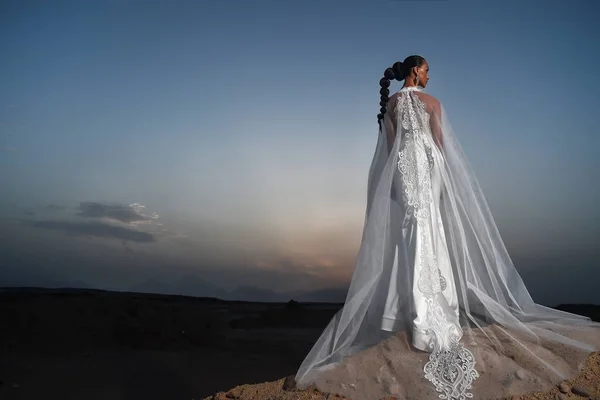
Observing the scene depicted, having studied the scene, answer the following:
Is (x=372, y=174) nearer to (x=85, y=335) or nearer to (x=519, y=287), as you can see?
(x=519, y=287)

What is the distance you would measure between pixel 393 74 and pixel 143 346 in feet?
26.5

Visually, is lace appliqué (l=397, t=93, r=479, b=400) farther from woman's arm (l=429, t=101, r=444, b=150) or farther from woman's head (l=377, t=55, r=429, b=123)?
woman's head (l=377, t=55, r=429, b=123)

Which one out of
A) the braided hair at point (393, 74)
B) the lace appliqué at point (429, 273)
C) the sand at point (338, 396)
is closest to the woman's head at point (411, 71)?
the braided hair at point (393, 74)

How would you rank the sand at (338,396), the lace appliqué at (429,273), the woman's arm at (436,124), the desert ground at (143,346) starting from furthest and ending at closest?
1. the desert ground at (143,346)
2. the woman's arm at (436,124)
3. the lace appliqué at (429,273)
4. the sand at (338,396)

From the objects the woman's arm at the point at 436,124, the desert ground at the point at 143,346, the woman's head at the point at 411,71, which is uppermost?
the woman's head at the point at 411,71

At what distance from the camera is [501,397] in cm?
393

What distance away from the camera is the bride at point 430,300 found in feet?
13.5

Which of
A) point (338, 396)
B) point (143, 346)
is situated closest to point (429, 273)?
point (338, 396)

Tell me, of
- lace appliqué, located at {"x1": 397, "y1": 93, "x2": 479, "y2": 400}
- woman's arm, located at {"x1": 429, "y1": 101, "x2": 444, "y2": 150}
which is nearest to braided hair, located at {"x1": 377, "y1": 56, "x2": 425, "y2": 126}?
lace appliqué, located at {"x1": 397, "y1": 93, "x2": 479, "y2": 400}

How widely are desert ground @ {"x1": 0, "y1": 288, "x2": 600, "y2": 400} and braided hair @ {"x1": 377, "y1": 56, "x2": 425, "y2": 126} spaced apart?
2.91 metres

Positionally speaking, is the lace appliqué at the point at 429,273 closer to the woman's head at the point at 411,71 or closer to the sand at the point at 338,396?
the woman's head at the point at 411,71

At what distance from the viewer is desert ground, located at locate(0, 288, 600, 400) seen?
7824mm

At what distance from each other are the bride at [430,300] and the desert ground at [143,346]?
823 mm

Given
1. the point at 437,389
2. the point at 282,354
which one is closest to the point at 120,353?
the point at 282,354
